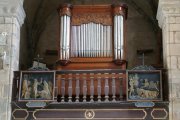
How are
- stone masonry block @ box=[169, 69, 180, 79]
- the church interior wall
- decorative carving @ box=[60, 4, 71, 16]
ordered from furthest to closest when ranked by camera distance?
the church interior wall
decorative carving @ box=[60, 4, 71, 16]
stone masonry block @ box=[169, 69, 180, 79]

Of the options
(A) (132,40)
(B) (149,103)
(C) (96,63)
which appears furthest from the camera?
(A) (132,40)

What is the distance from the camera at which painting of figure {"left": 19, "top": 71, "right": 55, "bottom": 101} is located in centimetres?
1334

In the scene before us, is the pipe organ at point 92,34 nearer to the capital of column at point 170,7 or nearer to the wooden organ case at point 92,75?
the wooden organ case at point 92,75

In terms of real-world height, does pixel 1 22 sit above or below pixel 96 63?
above

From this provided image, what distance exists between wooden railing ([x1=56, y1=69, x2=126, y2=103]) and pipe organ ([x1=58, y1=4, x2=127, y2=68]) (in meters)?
0.74

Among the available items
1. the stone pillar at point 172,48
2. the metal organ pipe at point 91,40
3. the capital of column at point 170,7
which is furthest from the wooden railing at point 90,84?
the capital of column at point 170,7

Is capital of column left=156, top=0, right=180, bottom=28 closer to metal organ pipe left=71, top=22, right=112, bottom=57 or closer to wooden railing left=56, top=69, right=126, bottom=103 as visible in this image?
metal organ pipe left=71, top=22, right=112, bottom=57

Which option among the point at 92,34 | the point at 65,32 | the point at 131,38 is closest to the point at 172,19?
the point at 92,34

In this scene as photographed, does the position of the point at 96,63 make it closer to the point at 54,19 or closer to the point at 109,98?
the point at 109,98

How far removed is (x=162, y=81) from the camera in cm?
1329

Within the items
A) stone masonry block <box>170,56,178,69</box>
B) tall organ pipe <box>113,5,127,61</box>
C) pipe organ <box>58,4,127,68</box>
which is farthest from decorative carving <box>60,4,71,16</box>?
stone masonry block <box>170,56,178,69</box>

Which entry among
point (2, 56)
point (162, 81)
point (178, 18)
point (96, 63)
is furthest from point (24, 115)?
point (178, 18)

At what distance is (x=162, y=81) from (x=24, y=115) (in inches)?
154

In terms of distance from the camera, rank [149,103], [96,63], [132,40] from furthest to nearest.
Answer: [132,40]
[96,63]
[149,103]
